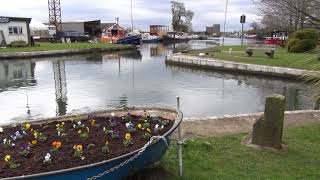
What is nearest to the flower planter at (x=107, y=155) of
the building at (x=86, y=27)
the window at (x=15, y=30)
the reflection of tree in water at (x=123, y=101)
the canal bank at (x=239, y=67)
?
the reflection of tree in water at (x=123, y=101)

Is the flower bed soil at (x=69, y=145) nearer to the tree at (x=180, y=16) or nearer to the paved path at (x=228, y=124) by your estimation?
the paved path at (x=228, y=124)

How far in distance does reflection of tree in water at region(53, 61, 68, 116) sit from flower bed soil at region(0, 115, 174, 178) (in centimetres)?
827

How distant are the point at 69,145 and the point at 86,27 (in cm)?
7422

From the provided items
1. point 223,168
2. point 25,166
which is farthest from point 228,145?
point 25,166

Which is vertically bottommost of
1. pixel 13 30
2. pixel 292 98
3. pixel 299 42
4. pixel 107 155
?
pixel 292 98

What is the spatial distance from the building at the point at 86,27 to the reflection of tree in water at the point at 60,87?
4524 centimetres

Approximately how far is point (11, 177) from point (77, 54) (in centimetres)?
3881

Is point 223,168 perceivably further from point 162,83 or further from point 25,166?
point 162,83

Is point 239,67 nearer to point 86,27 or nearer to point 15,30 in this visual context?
point 15,30

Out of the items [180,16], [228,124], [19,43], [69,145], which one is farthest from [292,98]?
[180,16]

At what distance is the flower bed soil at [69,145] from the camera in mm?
4328

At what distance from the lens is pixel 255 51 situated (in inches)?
1283

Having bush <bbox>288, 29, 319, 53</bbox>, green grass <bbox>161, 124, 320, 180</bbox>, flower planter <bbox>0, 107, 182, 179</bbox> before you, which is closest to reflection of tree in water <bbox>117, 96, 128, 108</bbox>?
green grass <bbox>161, 124, 320, 180</bbox>

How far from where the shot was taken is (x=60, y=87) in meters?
20.3
